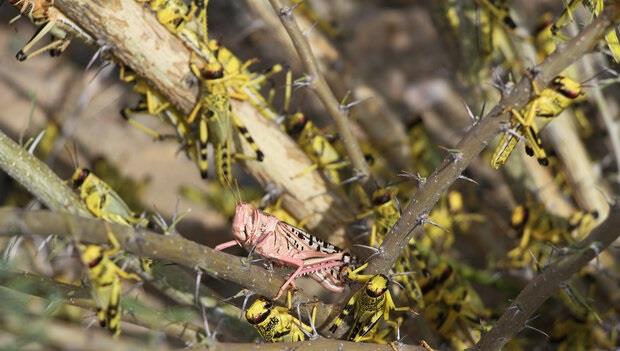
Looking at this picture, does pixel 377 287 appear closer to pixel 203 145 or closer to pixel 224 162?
pixel 224 162

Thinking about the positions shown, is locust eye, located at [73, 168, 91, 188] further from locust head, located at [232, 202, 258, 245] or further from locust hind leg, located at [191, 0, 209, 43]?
locust head, located at [232, 202, 258, 245]

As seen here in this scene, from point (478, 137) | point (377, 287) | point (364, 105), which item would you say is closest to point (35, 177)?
point (377, 287)

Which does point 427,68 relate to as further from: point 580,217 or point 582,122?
point 580,217

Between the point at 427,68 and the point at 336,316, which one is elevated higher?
the point at 336,316

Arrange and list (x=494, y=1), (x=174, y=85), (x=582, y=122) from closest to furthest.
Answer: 1. (x=174, y=85)
2. (x=494, y=1)
3. (x=582, y=122)

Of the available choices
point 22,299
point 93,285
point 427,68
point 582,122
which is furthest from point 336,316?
point 427,68

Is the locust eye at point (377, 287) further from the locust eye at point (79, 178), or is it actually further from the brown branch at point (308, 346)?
the locust eye at point (79, 178)

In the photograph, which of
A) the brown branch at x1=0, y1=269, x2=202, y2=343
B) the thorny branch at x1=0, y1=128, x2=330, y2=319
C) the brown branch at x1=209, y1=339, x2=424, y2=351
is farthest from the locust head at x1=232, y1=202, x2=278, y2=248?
the brown branch at x1=0, y1=269, x2=202, y2=343
